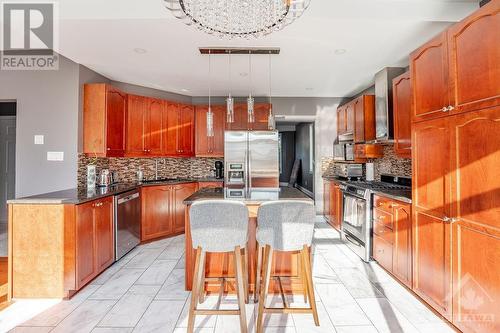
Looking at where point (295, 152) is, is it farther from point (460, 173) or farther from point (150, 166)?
point (460, 173)

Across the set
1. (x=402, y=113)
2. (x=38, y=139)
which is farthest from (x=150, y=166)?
(x=402, y=113)

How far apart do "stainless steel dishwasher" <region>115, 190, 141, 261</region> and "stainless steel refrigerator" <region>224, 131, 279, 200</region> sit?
1.56 m

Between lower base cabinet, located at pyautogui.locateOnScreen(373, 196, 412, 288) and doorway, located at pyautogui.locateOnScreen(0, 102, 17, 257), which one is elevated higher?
doorway, located at pyautogui.locateOnScreen(0, 102, 17, 257)

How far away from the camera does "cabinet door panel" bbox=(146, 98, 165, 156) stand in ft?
14.5

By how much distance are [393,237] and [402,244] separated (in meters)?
0.16

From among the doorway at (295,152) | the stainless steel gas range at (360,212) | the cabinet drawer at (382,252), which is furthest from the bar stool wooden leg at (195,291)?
the doorway at (295,152)

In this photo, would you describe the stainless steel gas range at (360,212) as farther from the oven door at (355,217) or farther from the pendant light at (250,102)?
the pendant light at (250,102)

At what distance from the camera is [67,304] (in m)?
2.34

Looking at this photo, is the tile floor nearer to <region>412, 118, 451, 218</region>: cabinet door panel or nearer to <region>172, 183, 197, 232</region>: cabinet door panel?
<region>412, 118, 451, 218</region>: cabinet door panel

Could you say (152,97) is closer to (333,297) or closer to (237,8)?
(237,8)

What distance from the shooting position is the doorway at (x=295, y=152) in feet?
23.4

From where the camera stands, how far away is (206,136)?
16.6ft

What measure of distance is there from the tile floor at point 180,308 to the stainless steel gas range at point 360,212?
0.35 metres

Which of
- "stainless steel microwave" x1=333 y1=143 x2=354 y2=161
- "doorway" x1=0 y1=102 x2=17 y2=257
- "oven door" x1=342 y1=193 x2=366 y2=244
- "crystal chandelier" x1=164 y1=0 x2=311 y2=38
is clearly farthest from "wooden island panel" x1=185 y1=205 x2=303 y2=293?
"doorway" x1=0 y1=102 x2=17 y2=257
